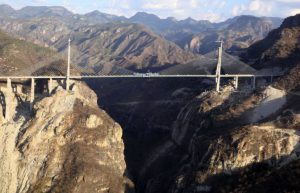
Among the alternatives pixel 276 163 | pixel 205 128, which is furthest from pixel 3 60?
pixel 276 163

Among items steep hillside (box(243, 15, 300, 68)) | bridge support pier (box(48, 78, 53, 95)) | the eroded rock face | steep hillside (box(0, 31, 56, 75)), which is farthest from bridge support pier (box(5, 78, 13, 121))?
steep hillside (box(243, 15, 300, 68))

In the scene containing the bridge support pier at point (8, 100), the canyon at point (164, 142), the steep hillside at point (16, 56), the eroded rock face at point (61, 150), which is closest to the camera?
the canyon at point (164, 142)

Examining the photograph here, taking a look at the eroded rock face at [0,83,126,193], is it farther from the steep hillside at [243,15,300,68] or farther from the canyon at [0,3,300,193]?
the steep hillside at [243,15,300,68]

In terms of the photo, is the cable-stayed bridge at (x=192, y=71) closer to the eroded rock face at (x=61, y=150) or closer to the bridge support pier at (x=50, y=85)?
the bridge support pier at (x=50, y=85)

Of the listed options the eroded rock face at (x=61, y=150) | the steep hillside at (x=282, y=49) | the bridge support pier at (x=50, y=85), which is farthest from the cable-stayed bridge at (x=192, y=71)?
the eroded rock face at (x=61, y=150)

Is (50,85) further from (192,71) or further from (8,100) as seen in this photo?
(192,71)

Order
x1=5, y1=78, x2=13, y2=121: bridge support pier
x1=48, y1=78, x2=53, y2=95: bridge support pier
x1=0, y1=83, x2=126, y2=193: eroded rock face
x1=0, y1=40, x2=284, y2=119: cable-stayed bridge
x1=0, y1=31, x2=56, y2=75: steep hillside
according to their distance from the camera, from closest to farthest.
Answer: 1. x1=0, y1=83, x2=126, y2=193: eroded rock face
2. x1=5, y1=78, x2=13, y2=121: bridge support pier
3. x1=48, y1=78, x2=53, y2=95: bridge support pier
4. x1=0, y1=40, x2=284, y2=119: cable-stayed bridge
5. x1=0, y1=31, x2=56, y2=75: steep hillside
